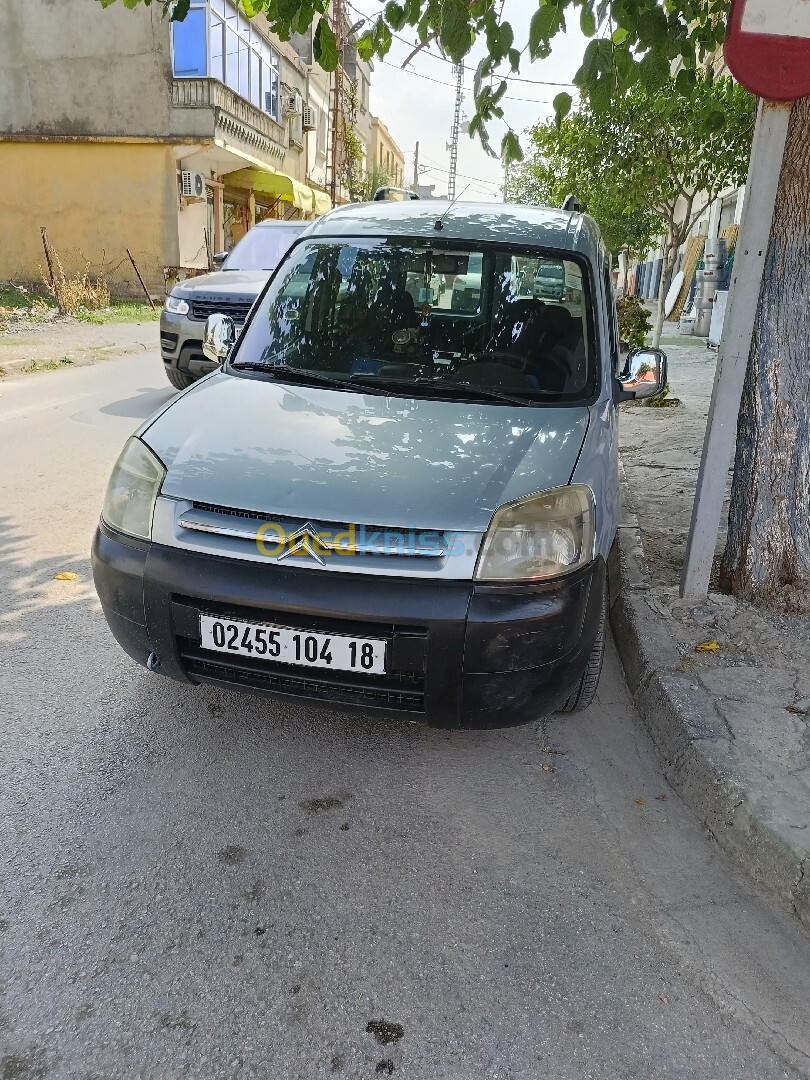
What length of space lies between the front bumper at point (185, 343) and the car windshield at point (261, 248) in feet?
5.17

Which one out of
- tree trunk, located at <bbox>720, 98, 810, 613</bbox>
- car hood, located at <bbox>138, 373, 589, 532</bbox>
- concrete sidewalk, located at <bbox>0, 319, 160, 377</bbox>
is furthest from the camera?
concrete sidewalk, located at <bbox>0, 319, 160, 377</bbox>

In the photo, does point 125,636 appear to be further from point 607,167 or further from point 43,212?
point 43,212

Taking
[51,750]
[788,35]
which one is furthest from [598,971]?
[788,35]

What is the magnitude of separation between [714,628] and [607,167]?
25.8 ft

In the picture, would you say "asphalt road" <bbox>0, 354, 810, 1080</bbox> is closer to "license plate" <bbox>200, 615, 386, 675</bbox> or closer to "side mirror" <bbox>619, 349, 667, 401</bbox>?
"license plate" <bbox>200, 615, 386, 675</bbox>

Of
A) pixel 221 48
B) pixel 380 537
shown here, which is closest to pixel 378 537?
pixel 380 537

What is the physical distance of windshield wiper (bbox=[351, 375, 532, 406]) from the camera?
3172 mm

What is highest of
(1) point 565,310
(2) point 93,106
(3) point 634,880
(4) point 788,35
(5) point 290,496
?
(2) point 93,106

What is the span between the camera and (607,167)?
9828mm

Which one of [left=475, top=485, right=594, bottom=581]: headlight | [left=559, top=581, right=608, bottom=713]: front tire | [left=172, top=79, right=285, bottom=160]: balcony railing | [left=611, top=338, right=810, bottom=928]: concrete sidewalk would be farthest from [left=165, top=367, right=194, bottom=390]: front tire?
[left=172, top=79, right=285, bottom=160]: balcony railing

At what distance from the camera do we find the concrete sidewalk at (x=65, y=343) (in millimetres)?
11070

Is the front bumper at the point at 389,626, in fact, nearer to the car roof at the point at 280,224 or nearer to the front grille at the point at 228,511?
the front grille at the point at 228,511

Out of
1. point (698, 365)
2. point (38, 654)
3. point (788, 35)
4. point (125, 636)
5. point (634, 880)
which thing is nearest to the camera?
point (634, 880)

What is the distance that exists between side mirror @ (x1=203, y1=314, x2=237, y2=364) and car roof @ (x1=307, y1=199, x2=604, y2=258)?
618 millimetres
